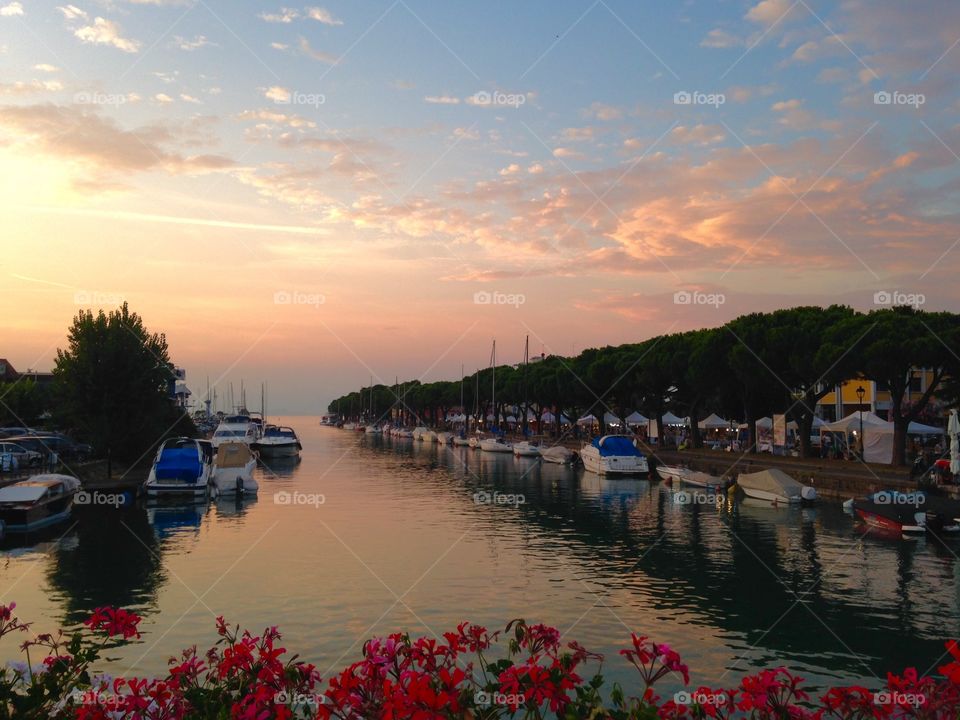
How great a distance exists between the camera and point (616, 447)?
69375 mm

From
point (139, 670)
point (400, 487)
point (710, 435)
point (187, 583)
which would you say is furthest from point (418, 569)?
point (710, 435)

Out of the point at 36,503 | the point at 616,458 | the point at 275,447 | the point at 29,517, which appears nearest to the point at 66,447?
the point at 36,503

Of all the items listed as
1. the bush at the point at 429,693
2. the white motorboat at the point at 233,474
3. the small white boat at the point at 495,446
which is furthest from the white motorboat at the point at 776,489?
the small white boat at the point at 495,446

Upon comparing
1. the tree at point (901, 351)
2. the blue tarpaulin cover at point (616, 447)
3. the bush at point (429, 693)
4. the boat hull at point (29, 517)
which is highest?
the tree at point (901, 351)

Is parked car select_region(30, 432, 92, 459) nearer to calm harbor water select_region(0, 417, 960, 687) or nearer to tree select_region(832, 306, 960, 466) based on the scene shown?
calm harbor water select_region(0, 417, 960, 687)

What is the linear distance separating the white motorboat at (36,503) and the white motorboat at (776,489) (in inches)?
Result: 1515

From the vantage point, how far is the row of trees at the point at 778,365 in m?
52.0

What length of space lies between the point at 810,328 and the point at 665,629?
159ft

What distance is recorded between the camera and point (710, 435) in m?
117

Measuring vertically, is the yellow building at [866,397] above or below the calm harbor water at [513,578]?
above

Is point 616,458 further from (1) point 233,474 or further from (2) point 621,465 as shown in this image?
(1) point 233,474

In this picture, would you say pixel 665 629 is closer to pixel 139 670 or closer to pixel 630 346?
pixel 139 670

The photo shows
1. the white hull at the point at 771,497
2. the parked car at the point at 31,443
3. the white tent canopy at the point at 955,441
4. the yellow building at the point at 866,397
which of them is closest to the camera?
the white tent canopy at the point at 955,441

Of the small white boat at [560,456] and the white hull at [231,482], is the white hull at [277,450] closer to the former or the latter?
the small white boat at [560,456]
